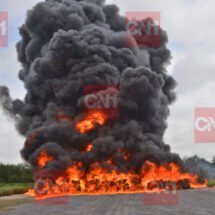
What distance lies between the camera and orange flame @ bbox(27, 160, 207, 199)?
7025 cm

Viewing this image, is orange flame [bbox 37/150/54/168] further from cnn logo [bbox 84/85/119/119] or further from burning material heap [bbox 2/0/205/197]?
cnn logo [bbox 84/85/119/119]

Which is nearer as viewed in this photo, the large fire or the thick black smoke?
the large fire

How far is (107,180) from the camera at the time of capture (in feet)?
233

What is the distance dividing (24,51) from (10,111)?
13.8 meters

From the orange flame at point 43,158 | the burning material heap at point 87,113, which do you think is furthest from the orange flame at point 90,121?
the orange flame at point 43,158

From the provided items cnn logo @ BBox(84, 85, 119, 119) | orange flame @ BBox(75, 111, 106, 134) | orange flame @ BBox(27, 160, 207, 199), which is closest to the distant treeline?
orange flame @ BBox(75, 111, 106, 134)

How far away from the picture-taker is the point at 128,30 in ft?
309

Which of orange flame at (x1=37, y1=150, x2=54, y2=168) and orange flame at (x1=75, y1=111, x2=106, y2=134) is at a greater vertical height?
orange flame at (x1=75, y1=111, x2=106, y2=134)

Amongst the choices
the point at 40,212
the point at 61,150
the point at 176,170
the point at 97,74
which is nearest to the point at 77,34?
the point at 97,74

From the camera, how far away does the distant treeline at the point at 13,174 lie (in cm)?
10062

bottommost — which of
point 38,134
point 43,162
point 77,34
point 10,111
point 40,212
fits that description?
point 40,212

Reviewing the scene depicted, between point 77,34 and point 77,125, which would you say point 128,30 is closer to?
point 77,34

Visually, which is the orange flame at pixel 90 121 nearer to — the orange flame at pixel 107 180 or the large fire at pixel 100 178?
the large fire at pixel 100 178

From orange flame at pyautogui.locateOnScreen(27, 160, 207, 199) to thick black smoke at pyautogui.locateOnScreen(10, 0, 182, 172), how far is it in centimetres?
140
